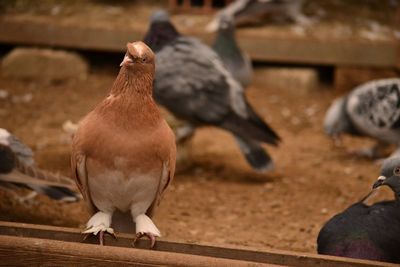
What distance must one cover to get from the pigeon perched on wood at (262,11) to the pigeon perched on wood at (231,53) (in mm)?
1009

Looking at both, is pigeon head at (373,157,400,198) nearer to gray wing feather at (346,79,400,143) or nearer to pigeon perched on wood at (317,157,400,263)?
pigeon perched on wood at (317,157,400,263)

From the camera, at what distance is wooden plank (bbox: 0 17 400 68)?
7.43m

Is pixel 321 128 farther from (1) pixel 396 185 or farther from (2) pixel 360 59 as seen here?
(1) pixel 396 185

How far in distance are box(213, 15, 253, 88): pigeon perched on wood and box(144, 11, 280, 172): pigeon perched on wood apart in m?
0.81

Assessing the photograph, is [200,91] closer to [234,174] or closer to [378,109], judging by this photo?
[234,174]

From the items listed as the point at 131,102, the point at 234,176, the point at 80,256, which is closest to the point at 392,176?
the point at 131,102

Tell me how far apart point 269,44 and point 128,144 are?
4637mm

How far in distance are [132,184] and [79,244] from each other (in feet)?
1.30

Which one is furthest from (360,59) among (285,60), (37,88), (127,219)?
(127,219)

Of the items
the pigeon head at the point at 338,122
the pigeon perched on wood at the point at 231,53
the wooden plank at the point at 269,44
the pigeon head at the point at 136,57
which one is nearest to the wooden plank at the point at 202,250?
the pigeon head at the point at 136,57

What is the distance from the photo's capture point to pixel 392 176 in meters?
3.72

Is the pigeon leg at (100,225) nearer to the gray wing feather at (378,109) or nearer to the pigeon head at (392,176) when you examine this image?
the pigeon head at (392,176)

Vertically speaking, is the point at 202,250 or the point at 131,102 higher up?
the point at 131,102

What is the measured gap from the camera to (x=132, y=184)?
3125 mm
